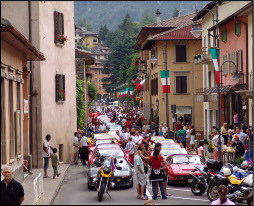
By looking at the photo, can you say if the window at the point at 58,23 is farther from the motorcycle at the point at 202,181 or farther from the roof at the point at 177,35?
the roof at the point at 177,35

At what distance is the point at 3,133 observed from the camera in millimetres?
19953

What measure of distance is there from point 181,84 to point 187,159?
39.4 m

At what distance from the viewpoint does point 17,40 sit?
21.2 meters

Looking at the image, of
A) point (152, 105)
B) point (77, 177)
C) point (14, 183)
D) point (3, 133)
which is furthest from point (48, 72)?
point (152, 105)

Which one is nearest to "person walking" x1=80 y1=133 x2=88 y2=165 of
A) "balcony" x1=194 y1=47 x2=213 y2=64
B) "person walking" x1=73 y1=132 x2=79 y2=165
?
"person walking" x1=73 y1=132 x2=79 y2=165

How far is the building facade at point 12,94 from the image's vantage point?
65.2ft

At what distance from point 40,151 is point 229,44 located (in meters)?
16.9

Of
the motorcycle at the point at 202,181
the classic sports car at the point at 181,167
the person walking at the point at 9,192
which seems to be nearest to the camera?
the person walking at the point at 9,192

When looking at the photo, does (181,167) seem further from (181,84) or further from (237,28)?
(181,84)

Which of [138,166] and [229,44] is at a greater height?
[229,44]

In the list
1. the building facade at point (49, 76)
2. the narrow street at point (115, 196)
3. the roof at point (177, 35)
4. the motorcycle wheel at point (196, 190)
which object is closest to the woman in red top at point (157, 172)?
the narrow street at point (115, 196)

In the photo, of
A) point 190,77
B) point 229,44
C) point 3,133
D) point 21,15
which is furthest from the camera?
point 190,77

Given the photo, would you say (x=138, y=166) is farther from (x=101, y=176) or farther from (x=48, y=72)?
(x=48, y=72)

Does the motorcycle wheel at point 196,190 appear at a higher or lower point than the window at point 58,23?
lower
